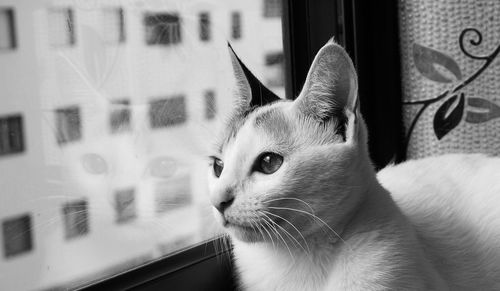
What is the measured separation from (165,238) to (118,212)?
12 cm

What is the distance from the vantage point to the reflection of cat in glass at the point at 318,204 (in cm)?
73

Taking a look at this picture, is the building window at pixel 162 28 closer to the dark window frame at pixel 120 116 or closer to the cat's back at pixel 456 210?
the dark window frame at pixel 120 116

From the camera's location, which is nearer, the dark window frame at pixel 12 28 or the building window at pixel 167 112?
the dark window frame at pixel 12 28

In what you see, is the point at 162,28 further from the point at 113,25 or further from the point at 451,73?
the point at 451,73

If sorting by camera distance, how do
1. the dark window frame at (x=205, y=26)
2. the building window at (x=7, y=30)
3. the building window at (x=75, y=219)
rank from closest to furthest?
1. the building window at (x=7, y=30)
2. the building window at (x=75, y=219)
3. the dark window frame at (x=205, y=26)

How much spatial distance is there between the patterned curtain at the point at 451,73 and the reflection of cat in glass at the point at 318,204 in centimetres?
51

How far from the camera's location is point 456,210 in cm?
99

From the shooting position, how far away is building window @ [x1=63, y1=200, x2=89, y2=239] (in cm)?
77

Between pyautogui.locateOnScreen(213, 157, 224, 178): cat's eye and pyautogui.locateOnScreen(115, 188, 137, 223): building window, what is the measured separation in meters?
0.14

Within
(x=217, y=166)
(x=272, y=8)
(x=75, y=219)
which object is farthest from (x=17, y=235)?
(x=272, y=8)

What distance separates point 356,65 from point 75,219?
31.3 inches

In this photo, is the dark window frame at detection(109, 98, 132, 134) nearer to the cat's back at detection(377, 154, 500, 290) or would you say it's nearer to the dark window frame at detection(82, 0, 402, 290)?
the dark window frame at detection(82, 0, 402, 290)

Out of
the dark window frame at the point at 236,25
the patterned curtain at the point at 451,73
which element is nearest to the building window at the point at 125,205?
the dark window frame at the point at 236,25

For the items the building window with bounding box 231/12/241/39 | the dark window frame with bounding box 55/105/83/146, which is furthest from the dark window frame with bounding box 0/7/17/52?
the building window with bounding box 231/12/241/39
